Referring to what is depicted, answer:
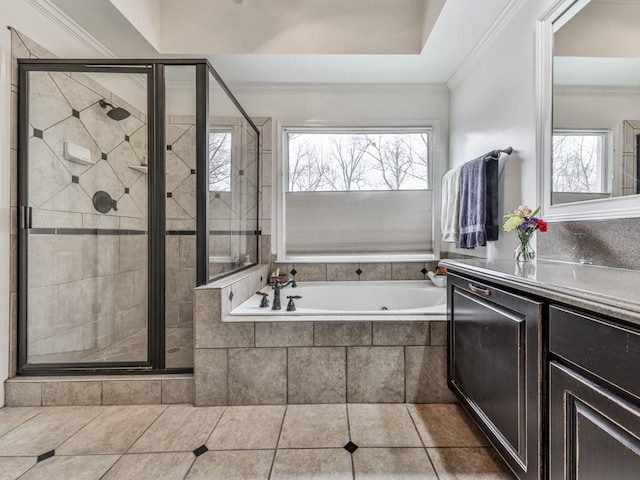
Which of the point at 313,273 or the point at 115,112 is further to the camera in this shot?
the point at 313,273

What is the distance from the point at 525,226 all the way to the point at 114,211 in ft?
8.00

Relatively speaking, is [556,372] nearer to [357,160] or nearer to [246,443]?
[246,443]

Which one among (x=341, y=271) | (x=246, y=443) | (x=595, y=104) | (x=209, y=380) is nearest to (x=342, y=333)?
(x=246, y=443)

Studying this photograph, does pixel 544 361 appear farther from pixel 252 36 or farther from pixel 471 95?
pixel 252 36

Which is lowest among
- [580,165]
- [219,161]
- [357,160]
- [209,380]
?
[209,380]

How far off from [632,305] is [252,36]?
2.64m

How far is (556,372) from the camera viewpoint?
84 cm

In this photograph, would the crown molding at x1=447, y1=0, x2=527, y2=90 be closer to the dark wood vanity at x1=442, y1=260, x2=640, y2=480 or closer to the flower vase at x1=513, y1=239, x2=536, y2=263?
the flower vase at x1=513, y1=239, x2=536, y2=263

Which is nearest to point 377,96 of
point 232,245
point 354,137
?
point 354,137

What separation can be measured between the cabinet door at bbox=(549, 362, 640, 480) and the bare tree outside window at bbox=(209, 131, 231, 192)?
190cm

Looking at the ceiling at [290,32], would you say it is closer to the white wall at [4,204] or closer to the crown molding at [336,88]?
the crown molding at [336,88]

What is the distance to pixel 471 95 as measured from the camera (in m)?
2.38

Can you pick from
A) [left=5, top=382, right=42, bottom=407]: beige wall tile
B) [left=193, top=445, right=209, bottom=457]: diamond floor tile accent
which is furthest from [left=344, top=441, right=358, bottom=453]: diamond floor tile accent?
[left=5, top=382, right=42, bottom=407]: beige wall tile

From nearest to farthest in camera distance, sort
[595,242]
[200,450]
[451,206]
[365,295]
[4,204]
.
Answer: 1. [595,242]
2. [200,450]
3. [4,204]
4. [451,206]
5. [365,295]
